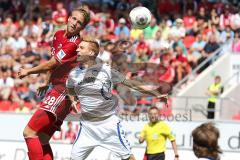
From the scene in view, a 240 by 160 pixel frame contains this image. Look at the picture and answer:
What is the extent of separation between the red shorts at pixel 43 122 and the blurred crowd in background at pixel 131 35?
7405 millimetres

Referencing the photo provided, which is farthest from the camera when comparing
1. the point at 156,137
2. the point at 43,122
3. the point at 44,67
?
the point at 156,137

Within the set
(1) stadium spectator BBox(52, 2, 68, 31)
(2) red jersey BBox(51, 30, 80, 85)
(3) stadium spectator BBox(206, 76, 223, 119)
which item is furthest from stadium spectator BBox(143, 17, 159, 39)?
(2) red jersey BBox(51, 30, 80, 85)

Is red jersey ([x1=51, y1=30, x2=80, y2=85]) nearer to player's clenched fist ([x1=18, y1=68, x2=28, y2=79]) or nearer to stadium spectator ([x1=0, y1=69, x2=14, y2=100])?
player's clenched fist ([x1=18, y1=68, x2=28, y2=79])

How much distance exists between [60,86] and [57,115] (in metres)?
0.40

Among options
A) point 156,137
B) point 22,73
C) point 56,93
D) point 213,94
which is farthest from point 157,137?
point 213,94

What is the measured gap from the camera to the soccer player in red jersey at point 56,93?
9.96m

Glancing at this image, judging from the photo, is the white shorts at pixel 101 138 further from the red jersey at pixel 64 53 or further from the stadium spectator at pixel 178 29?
the stadium spectator at pixel 178 29

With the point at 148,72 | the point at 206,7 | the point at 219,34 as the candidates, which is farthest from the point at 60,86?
the point at 206,7

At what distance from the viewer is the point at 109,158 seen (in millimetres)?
15758

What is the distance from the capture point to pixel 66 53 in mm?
10078

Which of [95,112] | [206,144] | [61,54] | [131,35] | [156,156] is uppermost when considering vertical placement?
[61,54]

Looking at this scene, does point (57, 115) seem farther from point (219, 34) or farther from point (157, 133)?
point (219, 34)

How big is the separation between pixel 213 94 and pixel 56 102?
372 inches

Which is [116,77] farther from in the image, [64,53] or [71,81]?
[64,53]
